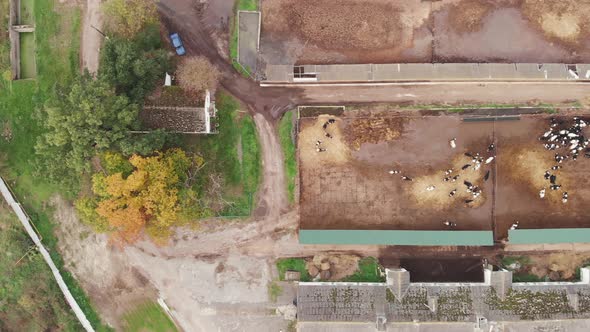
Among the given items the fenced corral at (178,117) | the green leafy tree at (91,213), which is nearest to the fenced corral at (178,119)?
Answer: the fenced corral at (178,117)

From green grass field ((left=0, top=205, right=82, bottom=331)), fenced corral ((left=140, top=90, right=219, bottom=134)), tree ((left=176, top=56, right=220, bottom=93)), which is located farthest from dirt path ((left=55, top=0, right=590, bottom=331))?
green grass field ((left=0, top=205, right=82, bottom=331))

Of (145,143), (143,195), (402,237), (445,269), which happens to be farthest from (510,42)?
(143,195)

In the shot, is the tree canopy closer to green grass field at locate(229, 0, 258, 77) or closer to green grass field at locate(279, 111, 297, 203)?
green grass field at locate(279, 111, 297, 203)

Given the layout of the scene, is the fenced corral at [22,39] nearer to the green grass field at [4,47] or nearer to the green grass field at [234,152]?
the green grass field at [4,47]

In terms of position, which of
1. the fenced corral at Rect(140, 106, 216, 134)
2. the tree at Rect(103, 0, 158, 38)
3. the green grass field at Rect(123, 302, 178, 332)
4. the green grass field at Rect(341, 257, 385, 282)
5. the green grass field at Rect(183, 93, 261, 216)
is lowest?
the green grass field at Rect(123, 302, 178, 332)

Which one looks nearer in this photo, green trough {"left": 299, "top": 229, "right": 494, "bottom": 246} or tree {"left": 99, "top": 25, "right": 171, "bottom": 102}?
tree {"left": 99, "top": 25, "right": 171, "bottom": 102}

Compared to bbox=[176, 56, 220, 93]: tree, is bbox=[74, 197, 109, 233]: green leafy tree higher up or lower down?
lower down

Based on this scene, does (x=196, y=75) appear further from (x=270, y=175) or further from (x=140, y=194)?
(x=140, y=194)
